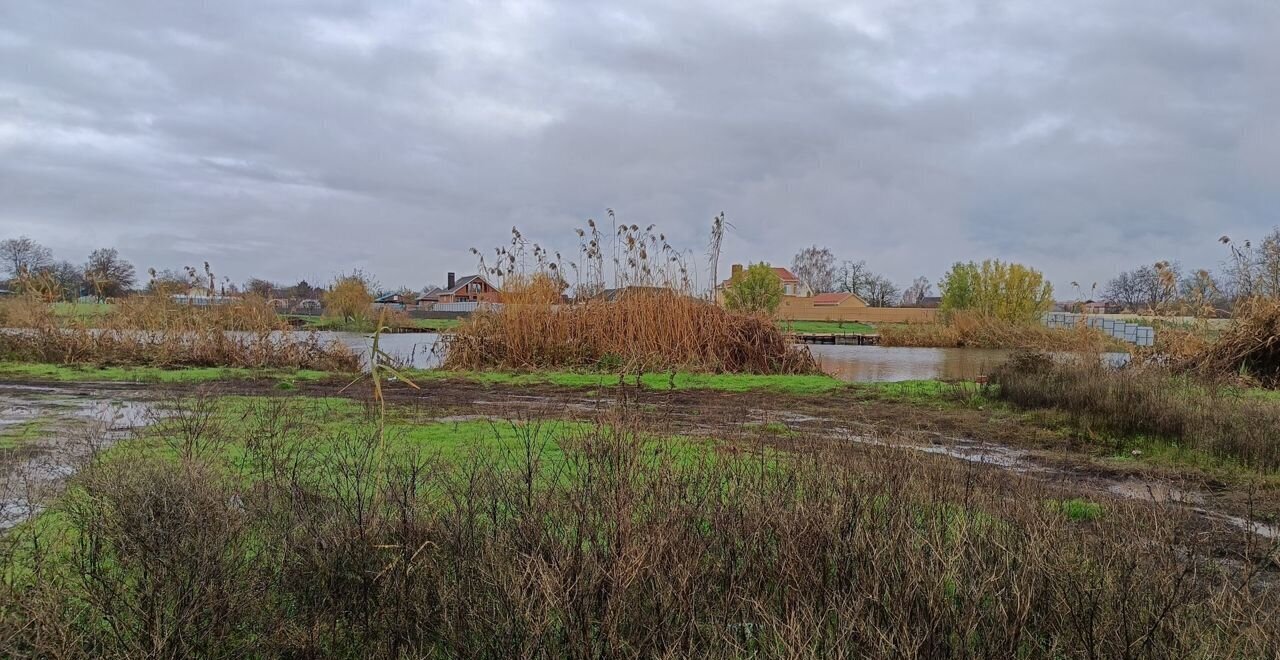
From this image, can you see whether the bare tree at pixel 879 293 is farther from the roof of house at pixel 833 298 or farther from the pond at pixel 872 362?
the pond at pixel 872 362

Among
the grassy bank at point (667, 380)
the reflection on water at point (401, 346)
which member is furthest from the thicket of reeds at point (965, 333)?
the grassy bank at point (667, 380)

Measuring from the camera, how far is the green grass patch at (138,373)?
43.6 ft

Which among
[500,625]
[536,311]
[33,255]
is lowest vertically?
[500,625]

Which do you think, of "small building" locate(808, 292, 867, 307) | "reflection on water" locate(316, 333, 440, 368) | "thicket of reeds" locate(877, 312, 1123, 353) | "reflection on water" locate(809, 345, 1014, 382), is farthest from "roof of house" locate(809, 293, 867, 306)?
"reflection on water" locate(316, 333, 440, 368)

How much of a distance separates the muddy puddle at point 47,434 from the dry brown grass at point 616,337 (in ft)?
23.7

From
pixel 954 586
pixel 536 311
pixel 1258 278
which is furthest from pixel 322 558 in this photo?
pixel 1258 278

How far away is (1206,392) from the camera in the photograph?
10.1 metres

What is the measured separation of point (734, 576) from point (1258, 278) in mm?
16177

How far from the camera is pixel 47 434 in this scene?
7.08 meters

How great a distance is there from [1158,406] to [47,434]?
11.1m

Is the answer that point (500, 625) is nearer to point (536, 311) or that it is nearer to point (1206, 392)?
point (1206, 392)

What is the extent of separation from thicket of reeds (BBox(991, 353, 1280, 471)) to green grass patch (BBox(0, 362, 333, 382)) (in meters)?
12.0

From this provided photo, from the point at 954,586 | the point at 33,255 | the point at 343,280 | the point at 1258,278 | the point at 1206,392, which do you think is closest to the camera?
→ the point at 954,586

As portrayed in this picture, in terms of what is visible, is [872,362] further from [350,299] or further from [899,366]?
[350,299]
